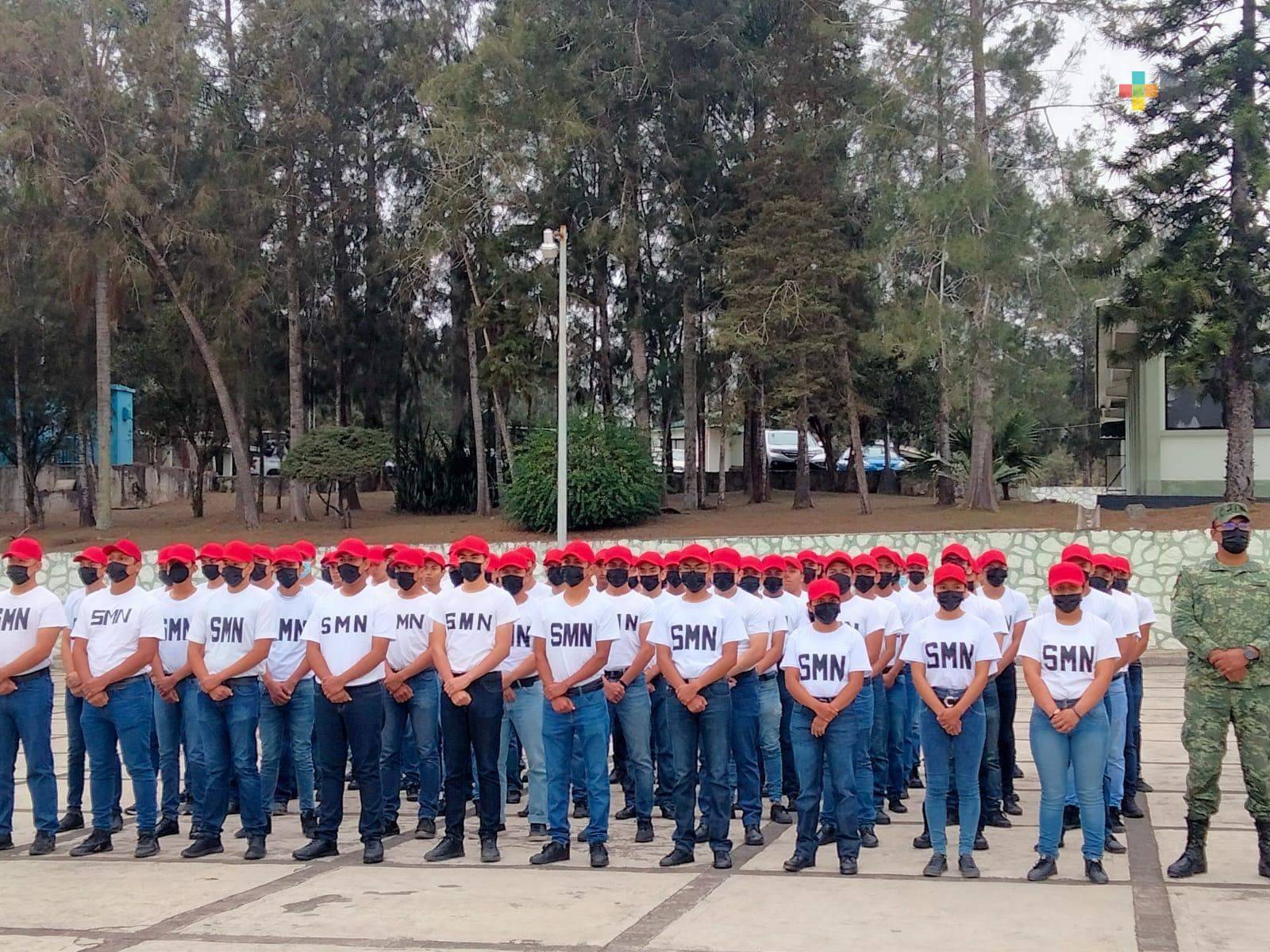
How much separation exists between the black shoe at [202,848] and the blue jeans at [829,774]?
11.7ft

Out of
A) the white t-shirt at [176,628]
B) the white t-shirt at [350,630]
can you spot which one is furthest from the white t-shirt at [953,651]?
the white t-shirt at [176,628]

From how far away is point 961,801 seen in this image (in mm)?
7652

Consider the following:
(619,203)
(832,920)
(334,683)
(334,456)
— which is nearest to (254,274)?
(334,456)

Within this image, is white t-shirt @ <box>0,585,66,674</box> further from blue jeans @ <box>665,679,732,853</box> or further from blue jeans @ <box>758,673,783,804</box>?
blue jeans @ <box>758,673,783,804</box>

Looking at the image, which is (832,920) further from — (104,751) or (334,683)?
(104,751)

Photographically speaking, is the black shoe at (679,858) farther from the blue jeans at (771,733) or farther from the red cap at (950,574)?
the red cap at (950,574)

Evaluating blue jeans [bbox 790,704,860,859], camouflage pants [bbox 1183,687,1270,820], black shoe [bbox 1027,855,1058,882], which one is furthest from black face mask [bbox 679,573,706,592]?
camouflage pants [bbox 1183,687,1270,820]

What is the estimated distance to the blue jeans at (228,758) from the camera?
8.32 meters

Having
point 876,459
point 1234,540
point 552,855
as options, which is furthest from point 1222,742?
point 876,459

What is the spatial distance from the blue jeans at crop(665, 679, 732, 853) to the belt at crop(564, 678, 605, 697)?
0.45 meters

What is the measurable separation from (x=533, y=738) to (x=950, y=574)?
2.80 metres

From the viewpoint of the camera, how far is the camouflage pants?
724 centimetres

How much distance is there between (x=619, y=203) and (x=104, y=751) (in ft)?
75.2

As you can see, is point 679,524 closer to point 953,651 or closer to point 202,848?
point 202,848
